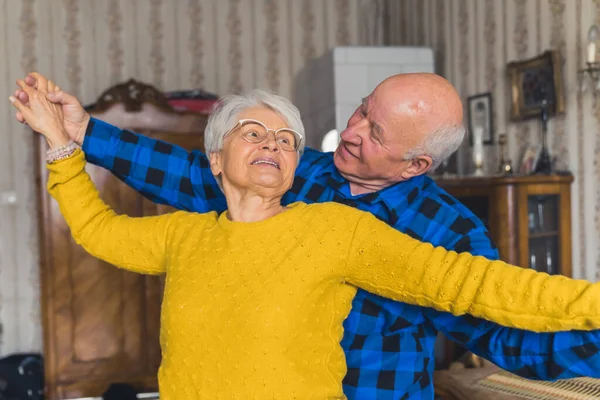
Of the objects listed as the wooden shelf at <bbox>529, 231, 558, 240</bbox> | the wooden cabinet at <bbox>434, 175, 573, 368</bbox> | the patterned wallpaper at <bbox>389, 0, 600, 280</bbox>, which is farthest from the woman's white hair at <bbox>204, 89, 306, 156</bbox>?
the patterned wallpaper at <bbox>389, 0, 600, 280</bbox>

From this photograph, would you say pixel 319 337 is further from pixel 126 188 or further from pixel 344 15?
pixel 344 15

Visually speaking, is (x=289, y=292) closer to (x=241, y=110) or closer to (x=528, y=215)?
(x=241, y=110)

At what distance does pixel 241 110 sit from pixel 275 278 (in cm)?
35

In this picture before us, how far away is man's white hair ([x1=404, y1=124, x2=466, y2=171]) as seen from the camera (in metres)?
1.26

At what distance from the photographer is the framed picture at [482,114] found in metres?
3.26

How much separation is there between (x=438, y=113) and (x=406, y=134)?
73 mm

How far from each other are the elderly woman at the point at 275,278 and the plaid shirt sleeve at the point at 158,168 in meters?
0.24

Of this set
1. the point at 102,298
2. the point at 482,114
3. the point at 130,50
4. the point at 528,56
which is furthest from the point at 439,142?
the point at 130,50

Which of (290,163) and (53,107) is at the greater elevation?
(53,107)

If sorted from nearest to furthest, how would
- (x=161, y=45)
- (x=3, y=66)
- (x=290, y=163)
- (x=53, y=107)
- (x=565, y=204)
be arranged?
(x=290, y=163), (x=53, y=107), (x=565, y=204), (x=3, y=66), (x=161, y=45)

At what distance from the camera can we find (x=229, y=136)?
1202 mm

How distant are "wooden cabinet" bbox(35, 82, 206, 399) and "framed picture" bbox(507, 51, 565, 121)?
60.7 inches

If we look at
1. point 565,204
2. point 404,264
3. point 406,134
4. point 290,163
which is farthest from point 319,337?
point 565,204

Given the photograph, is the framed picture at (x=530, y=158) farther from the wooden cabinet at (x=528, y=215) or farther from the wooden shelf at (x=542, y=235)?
the wooden shelf at (x=542, y=235)
